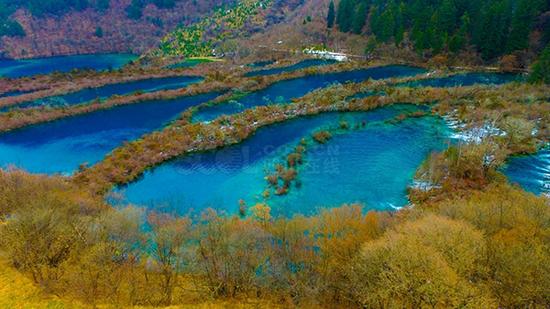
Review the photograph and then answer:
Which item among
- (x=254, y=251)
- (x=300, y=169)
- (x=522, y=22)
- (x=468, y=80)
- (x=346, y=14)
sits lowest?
(x=300, y=169)

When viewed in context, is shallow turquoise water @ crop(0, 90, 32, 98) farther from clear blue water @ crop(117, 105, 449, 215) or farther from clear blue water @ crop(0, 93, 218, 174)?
clear blue water @ crop(117, 105, 449, 215)

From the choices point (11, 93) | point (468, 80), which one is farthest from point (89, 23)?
point (468, 80)

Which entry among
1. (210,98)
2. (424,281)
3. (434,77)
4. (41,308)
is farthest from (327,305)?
(434,77)

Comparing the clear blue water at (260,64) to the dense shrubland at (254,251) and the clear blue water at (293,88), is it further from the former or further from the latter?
the dense shrubland at (254,251)

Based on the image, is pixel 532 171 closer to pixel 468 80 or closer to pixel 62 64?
pixel 468 80

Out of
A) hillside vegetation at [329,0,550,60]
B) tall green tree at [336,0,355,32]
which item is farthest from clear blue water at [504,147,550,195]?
tall green tree at [336,0,355,32]

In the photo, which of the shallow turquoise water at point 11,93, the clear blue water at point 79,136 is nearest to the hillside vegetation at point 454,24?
the clear blue water at point 79,136
